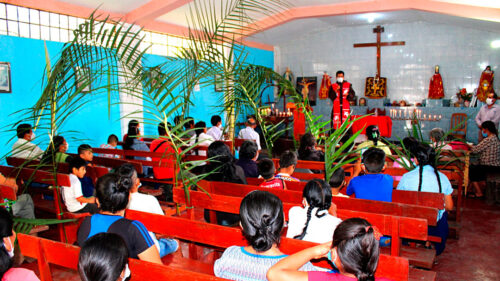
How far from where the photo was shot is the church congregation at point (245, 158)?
1.84m

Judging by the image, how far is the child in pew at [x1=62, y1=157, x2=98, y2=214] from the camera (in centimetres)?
377

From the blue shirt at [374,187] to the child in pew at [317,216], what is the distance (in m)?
0.91

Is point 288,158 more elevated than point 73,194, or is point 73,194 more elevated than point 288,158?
point 288,158

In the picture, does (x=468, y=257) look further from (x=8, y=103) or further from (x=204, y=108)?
(x=204, y=108)

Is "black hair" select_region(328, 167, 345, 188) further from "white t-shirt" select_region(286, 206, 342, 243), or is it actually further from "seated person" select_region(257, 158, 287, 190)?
"white t-shirt" select_region(286, 206, 342, 243)

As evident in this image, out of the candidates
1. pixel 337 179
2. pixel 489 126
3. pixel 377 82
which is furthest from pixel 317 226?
pixel 377 82

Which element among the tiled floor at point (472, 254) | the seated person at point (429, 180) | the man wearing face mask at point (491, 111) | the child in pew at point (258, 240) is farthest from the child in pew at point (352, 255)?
the man wearing face mask at point (491, 111)

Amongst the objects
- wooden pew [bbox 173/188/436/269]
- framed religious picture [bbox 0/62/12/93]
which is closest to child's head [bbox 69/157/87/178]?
wooden pew [bbox 173/188/436/269]

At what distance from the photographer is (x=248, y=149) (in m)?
4.02

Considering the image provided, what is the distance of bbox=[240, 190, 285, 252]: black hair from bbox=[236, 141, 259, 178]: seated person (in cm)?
223

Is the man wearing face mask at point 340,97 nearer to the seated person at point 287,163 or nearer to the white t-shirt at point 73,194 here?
the seated person at point 287,163

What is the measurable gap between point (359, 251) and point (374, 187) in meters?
1.81

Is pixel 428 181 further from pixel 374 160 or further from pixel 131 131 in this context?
pixel 131 131

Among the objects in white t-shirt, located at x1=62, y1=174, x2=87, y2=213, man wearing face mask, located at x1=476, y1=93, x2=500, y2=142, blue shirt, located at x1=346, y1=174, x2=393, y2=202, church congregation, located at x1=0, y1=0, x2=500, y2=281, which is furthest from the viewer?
man wearing face mask, located at x1=476, y1=93, x2=500, y2=142
